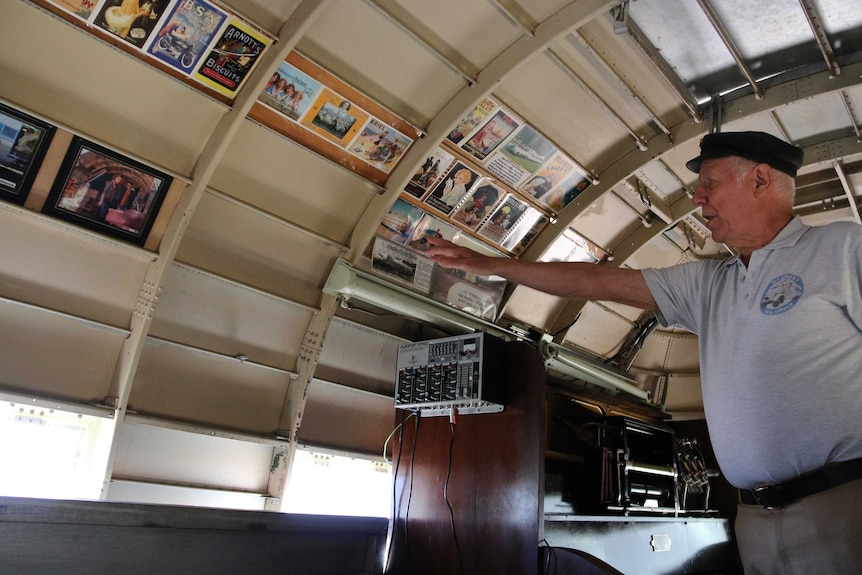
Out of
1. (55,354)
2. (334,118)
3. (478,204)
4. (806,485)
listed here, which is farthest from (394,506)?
(806,485)

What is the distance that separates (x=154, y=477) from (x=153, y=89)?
2.53 meters

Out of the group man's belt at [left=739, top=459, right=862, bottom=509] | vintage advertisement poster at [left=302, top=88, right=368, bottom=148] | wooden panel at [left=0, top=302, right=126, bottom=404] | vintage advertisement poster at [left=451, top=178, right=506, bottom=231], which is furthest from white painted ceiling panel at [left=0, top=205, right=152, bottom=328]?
man's belt at [left=739, top=459, right=862, bottom=509]

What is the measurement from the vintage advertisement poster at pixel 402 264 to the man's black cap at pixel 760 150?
3150 millimetres

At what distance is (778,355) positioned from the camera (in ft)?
4.97

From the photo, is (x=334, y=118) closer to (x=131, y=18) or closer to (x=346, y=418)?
(x=131, y=18)

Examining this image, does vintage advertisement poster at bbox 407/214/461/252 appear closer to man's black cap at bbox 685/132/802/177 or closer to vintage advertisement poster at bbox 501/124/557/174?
vintage advertisement poster at bbox 501/124/557/174

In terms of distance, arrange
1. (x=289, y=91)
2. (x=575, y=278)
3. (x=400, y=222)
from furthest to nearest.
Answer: (x=400, y=222), (x=289, y=91), (x=575, y=278)

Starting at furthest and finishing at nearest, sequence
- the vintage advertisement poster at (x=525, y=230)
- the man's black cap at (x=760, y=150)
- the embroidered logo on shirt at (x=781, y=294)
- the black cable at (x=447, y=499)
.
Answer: the vintage advertisement poster at (x=525, y=230) → the black cable at (x=447, y=499) → the man's black cap at (x=760, y=150) → the embroidered logo on shirt at (x=781, y=294)

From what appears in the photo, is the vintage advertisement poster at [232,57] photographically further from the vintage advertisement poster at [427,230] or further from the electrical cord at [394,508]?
the electrical cord at [394,508]

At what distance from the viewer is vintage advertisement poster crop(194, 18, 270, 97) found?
3559 mm

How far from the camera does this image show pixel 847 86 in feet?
12.9

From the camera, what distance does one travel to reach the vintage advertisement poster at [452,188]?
4703 mm

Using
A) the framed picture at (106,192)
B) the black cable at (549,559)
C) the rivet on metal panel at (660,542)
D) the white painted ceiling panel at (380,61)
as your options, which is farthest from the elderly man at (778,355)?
the rivet on metal panel at (660,542)

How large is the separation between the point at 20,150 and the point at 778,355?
3868 millimetres
